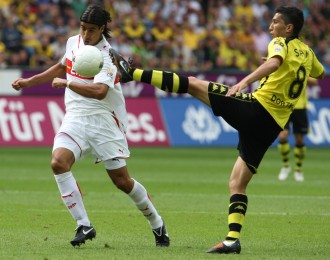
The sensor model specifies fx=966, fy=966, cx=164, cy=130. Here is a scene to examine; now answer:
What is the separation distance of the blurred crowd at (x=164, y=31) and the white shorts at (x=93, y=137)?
625 inches

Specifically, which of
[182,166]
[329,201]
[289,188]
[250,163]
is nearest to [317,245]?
[250,163]

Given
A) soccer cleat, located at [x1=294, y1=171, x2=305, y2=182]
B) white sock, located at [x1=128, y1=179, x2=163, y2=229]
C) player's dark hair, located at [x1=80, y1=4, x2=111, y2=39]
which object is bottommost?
soccer cleat, located at [x1=294, y1=171, x2=305, y2=182]

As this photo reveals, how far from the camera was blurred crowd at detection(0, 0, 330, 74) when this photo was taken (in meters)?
26.3

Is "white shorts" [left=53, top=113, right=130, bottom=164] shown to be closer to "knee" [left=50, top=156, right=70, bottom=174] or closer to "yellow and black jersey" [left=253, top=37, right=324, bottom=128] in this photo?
"knee" [left=50, top=156, right=70, bottom=174]

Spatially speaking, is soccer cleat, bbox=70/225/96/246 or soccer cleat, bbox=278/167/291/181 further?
soccer cleat, bbox=278/167/291/181

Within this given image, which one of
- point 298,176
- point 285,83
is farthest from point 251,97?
point 298,176

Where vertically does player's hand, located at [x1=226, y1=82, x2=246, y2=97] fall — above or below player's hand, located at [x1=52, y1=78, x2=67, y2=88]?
above

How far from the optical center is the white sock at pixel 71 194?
9.24m

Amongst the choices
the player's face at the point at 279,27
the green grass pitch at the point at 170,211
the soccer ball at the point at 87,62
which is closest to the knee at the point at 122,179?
the green grass pitch at the point at 170,211

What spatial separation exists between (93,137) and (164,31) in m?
19.2

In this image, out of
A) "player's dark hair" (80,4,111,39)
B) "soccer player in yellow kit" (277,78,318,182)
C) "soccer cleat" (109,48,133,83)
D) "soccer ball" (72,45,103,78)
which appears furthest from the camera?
"soccer player in yellow kit" (277,78,318,182)

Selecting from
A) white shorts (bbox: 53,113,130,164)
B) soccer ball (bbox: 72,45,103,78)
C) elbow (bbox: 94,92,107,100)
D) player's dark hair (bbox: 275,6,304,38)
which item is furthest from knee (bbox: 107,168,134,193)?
player's dark hair (bbox: 275,6,304,38)

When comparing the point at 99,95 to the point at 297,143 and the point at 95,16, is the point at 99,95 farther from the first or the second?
the point at 297,143

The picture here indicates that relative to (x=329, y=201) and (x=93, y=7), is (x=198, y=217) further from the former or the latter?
(x=93, y=7)
